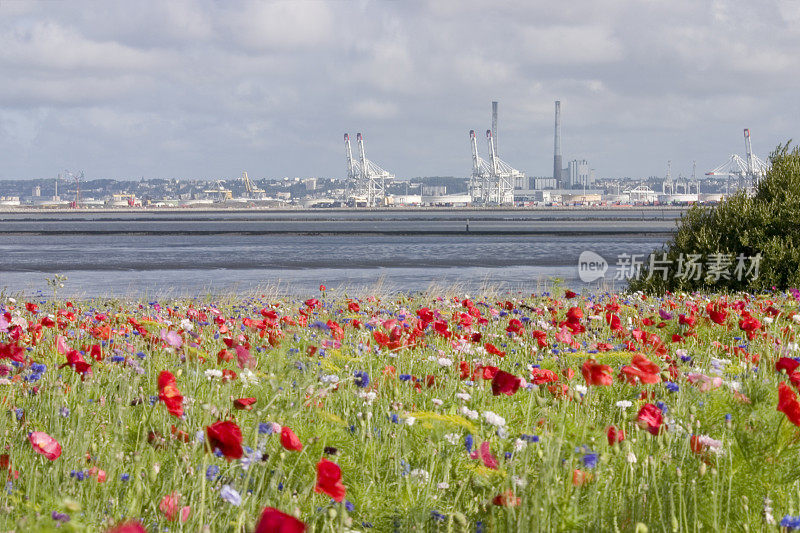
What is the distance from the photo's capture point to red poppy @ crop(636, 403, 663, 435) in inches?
109

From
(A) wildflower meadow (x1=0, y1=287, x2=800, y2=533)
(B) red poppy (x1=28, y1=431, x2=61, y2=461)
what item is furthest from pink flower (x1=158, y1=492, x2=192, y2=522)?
(B) red poppy (x1=28, y1=431, x2=61, y2=461)

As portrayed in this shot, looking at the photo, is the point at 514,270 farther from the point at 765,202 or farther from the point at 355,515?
the point at 355,515

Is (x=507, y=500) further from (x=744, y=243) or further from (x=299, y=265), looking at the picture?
(x=299, y=265)

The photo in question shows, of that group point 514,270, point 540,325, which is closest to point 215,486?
point 540,325

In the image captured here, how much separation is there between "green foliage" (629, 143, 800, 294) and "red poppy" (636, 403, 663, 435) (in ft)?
39.7

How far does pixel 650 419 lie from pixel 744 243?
43.5ft

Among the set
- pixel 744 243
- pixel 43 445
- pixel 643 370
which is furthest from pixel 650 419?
pixel 744 243

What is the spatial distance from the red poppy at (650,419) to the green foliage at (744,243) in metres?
12.1

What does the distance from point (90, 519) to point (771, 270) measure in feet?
46.2

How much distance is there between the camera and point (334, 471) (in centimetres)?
200

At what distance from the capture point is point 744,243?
1494cm

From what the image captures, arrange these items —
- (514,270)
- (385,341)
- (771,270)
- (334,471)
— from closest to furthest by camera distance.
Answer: (334,471)
(385,341)
(771,270)
(514,270)

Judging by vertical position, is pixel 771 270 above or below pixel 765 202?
below

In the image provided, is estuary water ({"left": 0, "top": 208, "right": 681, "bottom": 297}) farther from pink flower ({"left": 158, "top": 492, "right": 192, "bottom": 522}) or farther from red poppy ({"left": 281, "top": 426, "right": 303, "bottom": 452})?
red poppy ({"left": 281, "top": 426, "right": 303, "bottom": 452})
